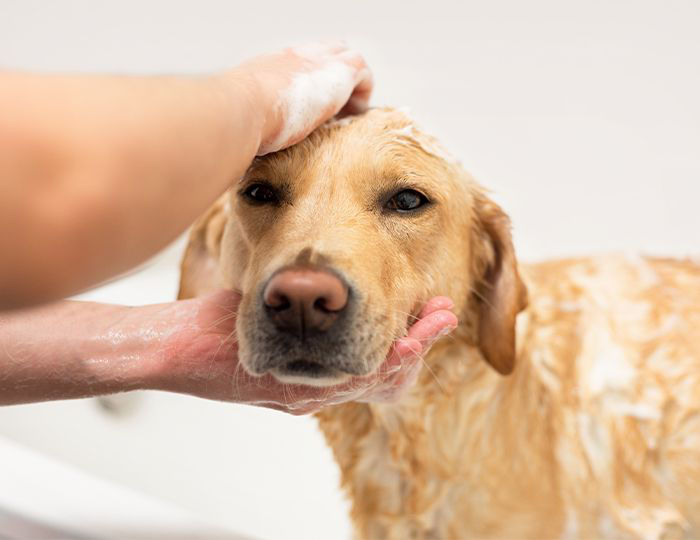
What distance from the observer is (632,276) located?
211cm

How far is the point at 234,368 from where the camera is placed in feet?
4.69

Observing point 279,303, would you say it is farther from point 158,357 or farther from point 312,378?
point 158,357

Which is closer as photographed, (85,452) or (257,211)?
(257,211)

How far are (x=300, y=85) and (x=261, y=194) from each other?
10.0 inches

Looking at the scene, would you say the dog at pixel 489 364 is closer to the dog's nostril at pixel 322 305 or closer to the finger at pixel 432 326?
the finger at pixel 432 326

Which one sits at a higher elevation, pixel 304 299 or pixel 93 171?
pixel 93 171

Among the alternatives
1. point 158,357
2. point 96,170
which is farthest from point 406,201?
point 96,170

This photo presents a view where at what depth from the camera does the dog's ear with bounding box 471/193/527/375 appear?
5.71 ft

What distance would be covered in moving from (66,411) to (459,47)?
2585 millimetres

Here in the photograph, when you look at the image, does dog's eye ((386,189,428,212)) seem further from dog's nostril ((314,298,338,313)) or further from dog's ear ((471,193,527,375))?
dog's nostril ((314,298,338,313))

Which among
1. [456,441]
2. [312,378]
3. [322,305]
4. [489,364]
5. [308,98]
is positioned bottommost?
[456,441]

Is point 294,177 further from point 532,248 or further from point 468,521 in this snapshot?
point 532,248

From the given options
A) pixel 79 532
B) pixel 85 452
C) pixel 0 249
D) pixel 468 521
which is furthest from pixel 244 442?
pixel 0 249

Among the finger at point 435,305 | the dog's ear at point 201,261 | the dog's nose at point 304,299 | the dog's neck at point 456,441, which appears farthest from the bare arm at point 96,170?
the dog's neck at point 456,441
